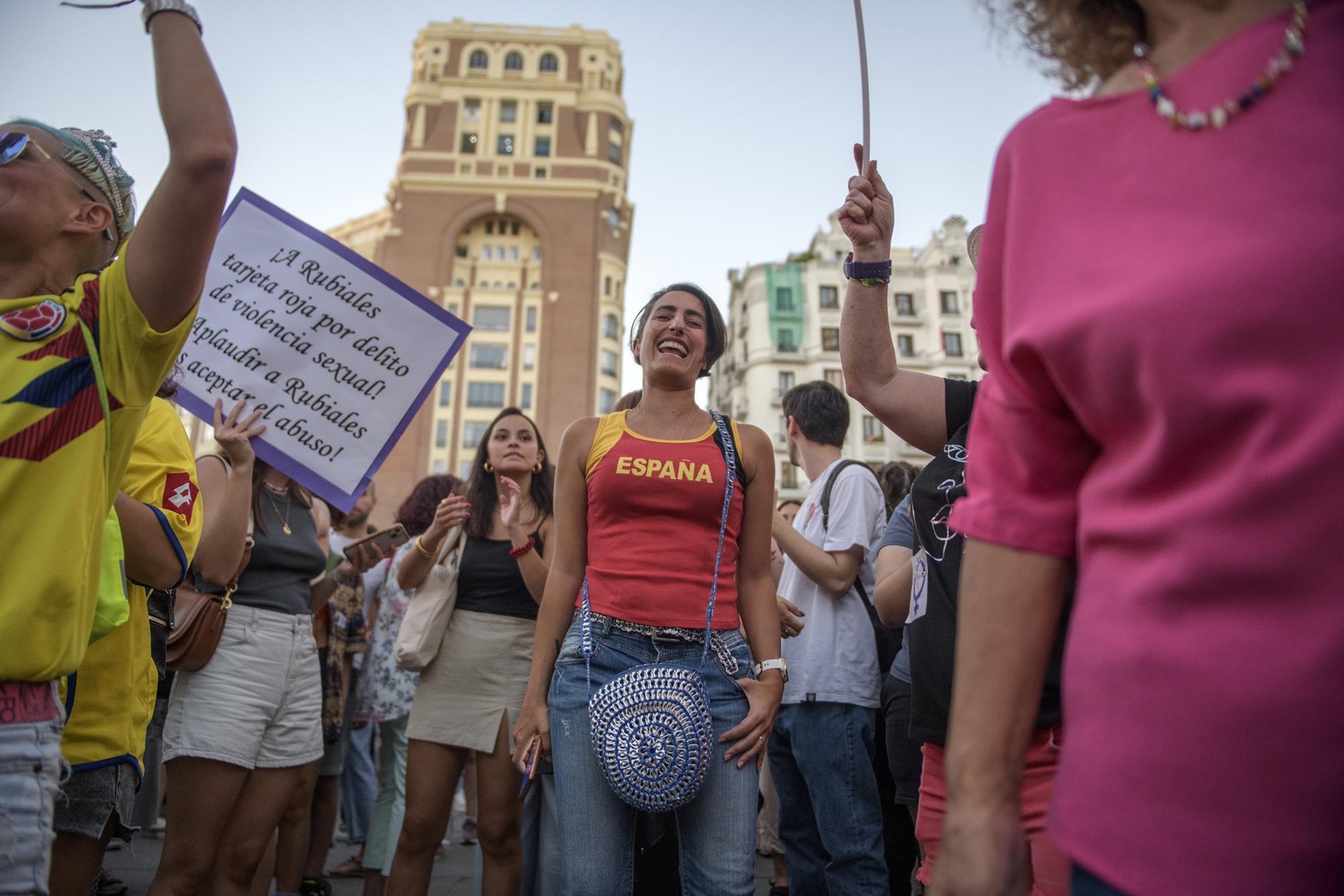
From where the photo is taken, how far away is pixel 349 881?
5.78 metres

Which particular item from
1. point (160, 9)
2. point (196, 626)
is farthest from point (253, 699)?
point (160, 9)

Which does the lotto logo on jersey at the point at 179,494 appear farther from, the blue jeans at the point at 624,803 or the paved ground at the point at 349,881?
the paved ground at the point at 349,881

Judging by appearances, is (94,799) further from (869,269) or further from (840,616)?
(840,616)

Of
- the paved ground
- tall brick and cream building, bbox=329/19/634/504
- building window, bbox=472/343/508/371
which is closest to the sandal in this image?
the paved ground

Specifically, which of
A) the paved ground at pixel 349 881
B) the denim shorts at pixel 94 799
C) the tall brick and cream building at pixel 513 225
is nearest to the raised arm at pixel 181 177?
the denim shorts at pixel 94 799

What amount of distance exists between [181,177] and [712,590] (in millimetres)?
1713

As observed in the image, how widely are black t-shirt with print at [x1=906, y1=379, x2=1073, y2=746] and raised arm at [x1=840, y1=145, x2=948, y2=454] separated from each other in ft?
0.19

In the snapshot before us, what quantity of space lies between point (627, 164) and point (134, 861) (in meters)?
57.1

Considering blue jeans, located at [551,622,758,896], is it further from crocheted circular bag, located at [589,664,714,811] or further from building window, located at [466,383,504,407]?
building window, located at [466,383,504,407]

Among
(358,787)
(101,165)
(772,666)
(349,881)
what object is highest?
(101,165)

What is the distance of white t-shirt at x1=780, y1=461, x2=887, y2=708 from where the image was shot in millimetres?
3684

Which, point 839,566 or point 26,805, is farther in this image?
point 839,566

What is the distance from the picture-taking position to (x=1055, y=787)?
0.91 metres

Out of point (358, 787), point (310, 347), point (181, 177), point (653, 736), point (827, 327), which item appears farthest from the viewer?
point (827, 327)
